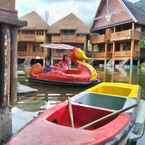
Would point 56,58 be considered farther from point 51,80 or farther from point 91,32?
point 51,80

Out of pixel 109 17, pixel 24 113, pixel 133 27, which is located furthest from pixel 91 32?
pixel 24 113

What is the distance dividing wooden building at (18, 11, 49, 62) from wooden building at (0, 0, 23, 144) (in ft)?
113

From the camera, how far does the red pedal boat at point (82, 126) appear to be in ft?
13.4

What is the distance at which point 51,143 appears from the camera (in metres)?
3.98

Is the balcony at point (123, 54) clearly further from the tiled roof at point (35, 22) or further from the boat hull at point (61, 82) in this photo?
the boat hull at point (61, 82)

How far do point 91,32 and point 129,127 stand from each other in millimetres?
36949

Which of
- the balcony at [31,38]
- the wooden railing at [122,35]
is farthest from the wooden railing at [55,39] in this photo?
the wooden railing at [122,35]

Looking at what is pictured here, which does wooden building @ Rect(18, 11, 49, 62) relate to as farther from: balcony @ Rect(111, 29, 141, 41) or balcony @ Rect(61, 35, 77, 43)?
balcony @ Rect(111, 29, 141, 41)

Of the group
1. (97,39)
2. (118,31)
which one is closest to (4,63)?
(118,31)

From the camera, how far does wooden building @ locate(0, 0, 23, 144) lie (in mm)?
5246

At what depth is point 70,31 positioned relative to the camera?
40906mm

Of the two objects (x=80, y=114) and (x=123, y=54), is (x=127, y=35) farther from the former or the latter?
(x=80, y=114)

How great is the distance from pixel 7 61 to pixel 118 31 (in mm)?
31987

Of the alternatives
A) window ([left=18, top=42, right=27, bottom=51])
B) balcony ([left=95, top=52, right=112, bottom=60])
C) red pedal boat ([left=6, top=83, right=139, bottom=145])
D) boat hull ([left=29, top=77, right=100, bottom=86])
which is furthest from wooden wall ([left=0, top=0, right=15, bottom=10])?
window ([left=18, top=42, right=27, bottom=51])
